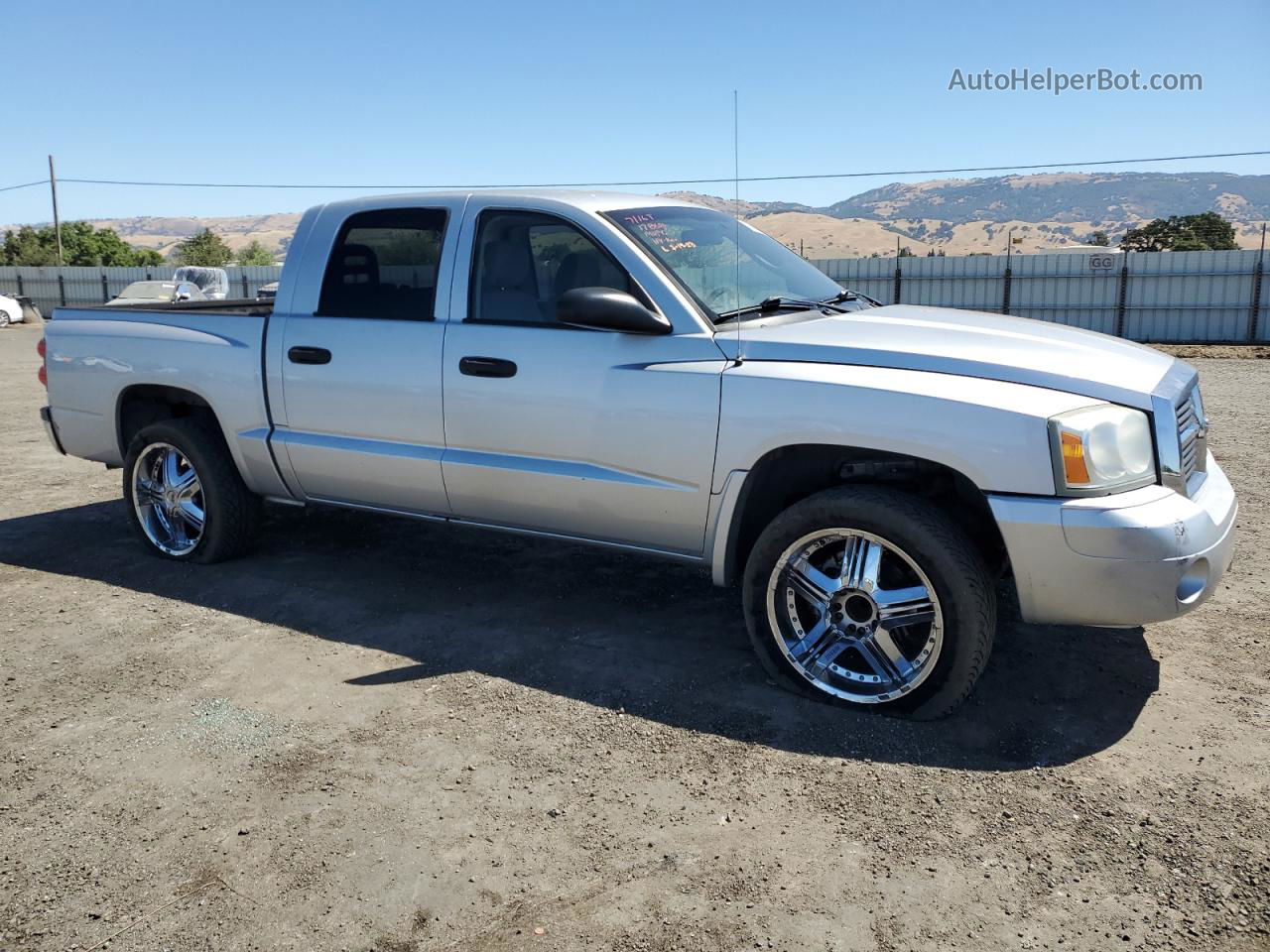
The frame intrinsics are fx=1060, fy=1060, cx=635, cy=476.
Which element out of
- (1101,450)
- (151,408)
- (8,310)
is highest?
(1101,450)

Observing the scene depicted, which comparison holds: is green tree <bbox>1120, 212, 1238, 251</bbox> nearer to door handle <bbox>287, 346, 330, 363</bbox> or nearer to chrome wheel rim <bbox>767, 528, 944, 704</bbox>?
door handle <bbox>287, 346, 330, 363</bbox>

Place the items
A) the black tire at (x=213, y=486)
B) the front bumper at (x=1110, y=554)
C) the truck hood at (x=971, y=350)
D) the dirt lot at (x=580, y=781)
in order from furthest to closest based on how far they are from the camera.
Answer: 1. the black tire at (x=213, y=486)
2. the truck hood at (x=971, y=350)
3. the front bumper at (x=1110, y=554)
4. the dirt lot at (x=580, y=781)

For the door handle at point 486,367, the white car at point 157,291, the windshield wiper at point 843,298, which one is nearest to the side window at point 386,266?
the door handle at point 486,367

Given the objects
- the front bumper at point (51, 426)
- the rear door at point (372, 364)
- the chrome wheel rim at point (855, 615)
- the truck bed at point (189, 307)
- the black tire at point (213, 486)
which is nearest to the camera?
the chrome wheel rim at point (855, 615)

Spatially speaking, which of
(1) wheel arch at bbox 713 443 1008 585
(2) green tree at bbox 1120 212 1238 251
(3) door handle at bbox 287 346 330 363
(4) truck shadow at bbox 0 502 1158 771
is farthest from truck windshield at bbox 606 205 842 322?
(2) green tree at bbox 1120 212 1238 251

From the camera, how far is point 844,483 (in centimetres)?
418

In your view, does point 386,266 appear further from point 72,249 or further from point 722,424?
point 72,249

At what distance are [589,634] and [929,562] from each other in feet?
5.56

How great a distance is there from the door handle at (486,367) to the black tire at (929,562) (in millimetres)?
1353

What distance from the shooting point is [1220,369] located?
18.4m

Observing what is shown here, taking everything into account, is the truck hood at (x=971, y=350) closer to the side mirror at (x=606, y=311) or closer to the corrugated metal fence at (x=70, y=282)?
the side mirror at (x=606, y=311)

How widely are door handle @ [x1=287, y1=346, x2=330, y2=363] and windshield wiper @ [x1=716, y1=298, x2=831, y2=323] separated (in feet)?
6.52

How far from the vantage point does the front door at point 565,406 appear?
4188 millimetres

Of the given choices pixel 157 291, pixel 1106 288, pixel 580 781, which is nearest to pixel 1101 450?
pixel 580 781
